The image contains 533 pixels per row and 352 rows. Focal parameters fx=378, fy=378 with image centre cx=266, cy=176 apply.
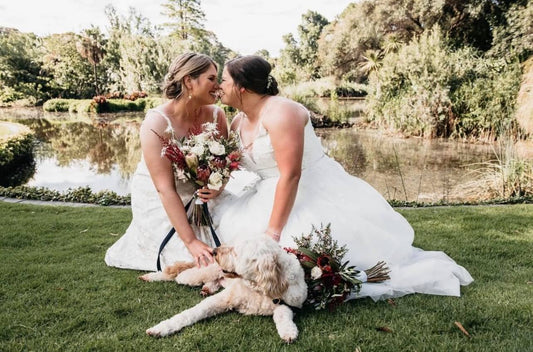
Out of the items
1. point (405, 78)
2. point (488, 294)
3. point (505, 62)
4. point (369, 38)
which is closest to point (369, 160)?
point (405, 78)

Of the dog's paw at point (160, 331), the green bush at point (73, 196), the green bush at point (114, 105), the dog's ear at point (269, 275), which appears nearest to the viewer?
the dog's ear at point (269, 275)

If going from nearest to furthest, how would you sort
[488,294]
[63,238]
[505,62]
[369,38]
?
[488,294] → [63,238] → [505,62] → [369,38]

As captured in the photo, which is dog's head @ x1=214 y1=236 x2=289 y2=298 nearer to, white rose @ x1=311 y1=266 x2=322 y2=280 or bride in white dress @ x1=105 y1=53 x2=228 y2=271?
white rose @ x1=311 y1=266 x2=322 y2=280

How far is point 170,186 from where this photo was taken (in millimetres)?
3355

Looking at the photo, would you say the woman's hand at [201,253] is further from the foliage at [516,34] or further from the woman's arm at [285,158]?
the foliage at [516,34]

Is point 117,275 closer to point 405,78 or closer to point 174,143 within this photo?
point 174,143

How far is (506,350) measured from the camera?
2.32 meters

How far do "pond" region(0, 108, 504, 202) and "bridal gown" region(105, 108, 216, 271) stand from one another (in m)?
5.32

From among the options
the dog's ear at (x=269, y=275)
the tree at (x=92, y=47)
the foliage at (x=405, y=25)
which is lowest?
the dog's ear at (x=269, y=275)

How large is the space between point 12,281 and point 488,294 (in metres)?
4.23

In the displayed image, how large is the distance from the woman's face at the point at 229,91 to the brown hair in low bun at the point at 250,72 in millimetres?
38

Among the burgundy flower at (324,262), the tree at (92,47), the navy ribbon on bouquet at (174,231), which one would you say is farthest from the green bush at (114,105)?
the burgundy flower at (324,262)

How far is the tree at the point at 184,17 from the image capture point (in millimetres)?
44031

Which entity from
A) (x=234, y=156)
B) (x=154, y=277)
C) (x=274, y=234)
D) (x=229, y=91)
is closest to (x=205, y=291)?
(x=154, y=277)
